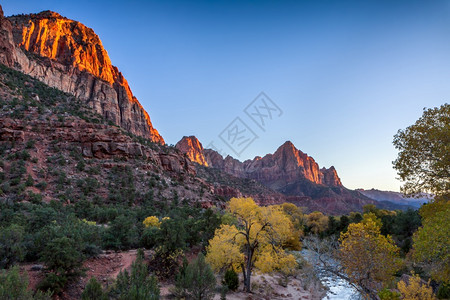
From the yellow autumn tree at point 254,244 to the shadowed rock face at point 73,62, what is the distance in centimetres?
5397

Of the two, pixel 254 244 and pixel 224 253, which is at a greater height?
pixel 254 244

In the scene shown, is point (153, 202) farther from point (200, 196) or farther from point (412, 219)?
point (412, 219)

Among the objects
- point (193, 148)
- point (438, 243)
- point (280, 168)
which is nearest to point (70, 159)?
point (438, 243)

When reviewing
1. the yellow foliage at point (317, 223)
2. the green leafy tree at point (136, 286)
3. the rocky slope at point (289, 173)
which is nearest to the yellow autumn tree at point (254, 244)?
the green leafy tree at point (136, 286)

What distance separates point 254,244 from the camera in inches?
556

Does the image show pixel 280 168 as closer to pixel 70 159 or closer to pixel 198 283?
pixel 70 159

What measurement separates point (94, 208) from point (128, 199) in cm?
596

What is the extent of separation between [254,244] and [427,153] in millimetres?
9722

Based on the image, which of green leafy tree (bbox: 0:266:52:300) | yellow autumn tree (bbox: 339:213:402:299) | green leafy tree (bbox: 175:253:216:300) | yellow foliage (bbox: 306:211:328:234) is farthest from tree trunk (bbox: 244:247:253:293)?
yellow foliage (bbox: 306:211:328:234)

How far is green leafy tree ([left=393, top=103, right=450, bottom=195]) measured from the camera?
26.8ft

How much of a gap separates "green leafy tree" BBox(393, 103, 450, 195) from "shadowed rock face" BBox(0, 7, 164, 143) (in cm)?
6031

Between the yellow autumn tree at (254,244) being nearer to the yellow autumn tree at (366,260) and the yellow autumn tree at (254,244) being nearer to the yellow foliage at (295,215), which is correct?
the yellow autumn tree at (366,260)

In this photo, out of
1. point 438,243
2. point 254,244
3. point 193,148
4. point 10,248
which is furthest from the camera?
point 193,148

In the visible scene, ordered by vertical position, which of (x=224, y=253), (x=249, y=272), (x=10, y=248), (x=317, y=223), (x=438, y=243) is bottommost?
(x=249, y=272)
